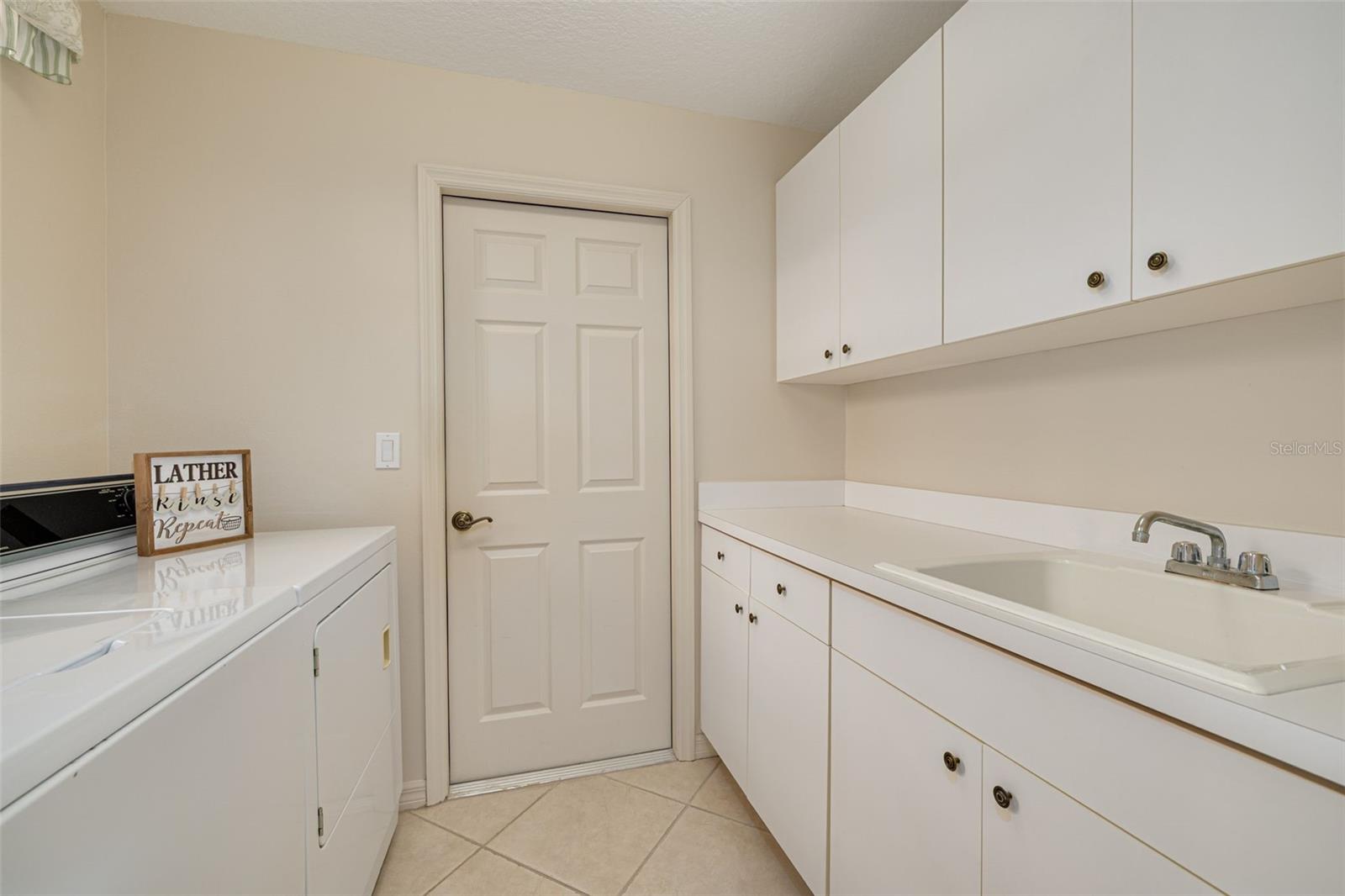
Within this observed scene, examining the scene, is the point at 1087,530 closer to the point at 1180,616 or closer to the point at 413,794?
the point at 1180,616

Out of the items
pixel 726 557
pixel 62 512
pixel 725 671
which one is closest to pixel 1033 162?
pixel 726 557

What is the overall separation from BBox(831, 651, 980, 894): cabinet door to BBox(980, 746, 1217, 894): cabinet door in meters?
0.03

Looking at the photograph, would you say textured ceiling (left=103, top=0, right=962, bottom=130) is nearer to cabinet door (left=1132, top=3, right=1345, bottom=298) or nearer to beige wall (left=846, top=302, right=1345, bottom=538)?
cabinet door (left=1132, top=3, right=1345, bottom=298)

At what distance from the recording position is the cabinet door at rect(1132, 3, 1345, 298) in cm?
71

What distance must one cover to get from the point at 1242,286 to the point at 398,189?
84.8 inches

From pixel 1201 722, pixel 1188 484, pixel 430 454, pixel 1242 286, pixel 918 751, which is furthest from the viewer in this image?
pixel 430 454

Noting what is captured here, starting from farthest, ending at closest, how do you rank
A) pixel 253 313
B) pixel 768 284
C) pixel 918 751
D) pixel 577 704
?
pixel 768 284 → pixel 577 704 → pixel 253 313 → pixel 918 751

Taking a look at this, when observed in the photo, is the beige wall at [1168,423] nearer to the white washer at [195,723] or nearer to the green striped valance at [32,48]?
the white washer at [195,723]

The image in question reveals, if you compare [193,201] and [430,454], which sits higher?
[193,201]

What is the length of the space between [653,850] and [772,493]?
4.13ft

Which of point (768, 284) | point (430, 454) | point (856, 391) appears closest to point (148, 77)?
point (430, 454)

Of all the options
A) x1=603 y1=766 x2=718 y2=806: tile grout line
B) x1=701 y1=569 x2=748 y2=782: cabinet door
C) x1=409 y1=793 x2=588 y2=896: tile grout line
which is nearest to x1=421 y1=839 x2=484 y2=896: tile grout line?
x1=409 y1=793 x2=588 y2=896: tile grout line

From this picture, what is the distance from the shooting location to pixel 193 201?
165 centimetres

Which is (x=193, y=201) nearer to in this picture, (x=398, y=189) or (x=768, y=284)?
(x=398, y=189)
